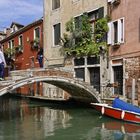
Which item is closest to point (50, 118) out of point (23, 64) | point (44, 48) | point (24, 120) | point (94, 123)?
point (24, 120)

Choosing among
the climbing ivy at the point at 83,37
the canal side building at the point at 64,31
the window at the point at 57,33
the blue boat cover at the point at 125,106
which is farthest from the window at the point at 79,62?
the blue boat cover at the point at 125,106

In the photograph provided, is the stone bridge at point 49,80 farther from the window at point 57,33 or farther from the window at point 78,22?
the window at point 57,33

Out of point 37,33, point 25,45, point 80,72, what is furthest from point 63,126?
point 25,45

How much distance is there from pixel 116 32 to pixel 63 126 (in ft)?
14.1

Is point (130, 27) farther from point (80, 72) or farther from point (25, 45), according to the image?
point (25, 45)

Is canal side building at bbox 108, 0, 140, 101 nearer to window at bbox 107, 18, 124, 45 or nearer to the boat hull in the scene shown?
window at bbox 107, 18, 124, 45

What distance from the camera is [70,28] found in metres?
15.2

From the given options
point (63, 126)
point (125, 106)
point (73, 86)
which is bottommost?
point (63, 126)

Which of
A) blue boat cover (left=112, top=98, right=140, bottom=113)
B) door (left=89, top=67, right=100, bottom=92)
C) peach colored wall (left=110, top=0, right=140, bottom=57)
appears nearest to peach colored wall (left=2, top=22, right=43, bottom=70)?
door (left=89, top=67, right=100, bottom=92)

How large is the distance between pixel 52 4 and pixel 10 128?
28.0 feet

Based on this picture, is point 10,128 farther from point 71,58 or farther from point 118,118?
point 71,58

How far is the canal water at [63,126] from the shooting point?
29.4 feet

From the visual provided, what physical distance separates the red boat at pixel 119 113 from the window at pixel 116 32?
2.51 m

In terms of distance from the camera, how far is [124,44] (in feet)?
41.9
